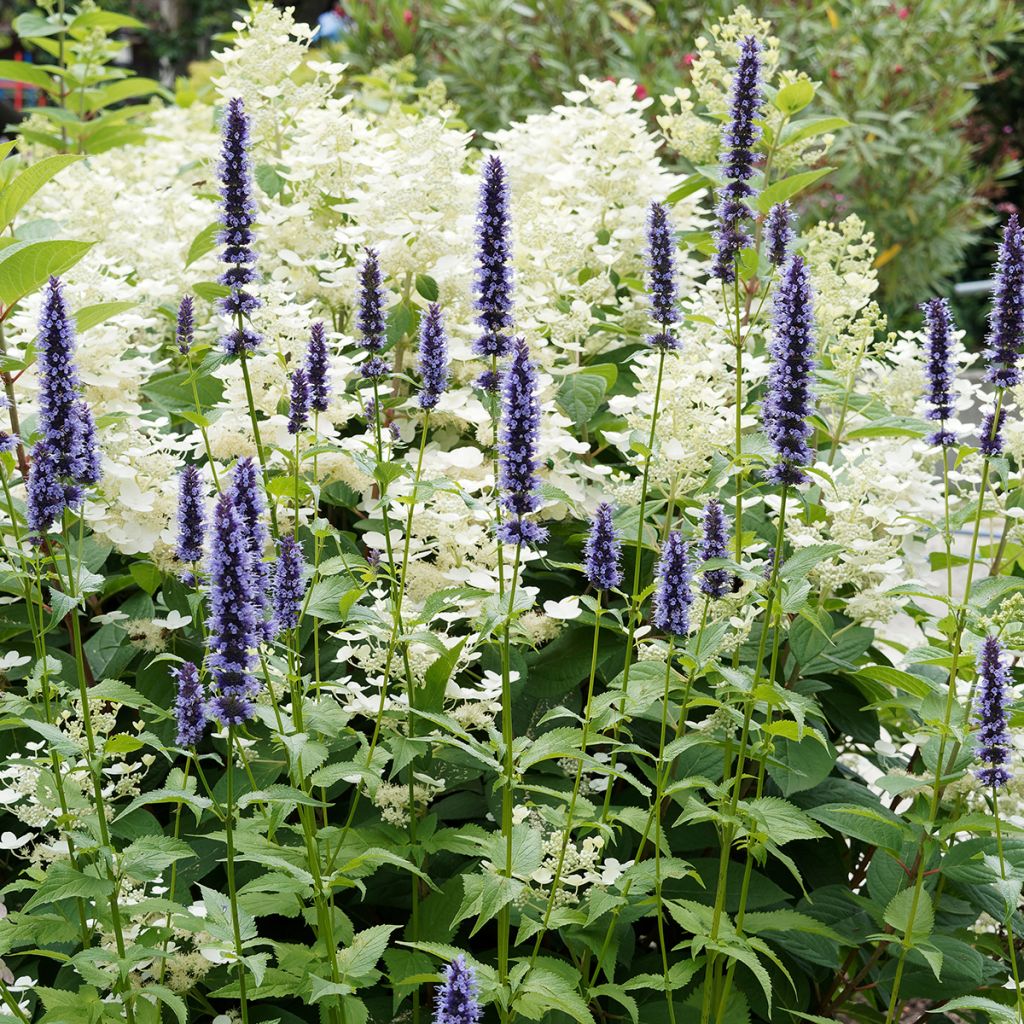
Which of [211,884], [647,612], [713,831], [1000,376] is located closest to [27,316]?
[211,884]

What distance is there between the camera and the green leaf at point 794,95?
9.95 feet

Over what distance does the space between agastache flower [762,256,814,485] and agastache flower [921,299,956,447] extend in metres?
0.42

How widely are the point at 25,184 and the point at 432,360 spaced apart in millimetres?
1101

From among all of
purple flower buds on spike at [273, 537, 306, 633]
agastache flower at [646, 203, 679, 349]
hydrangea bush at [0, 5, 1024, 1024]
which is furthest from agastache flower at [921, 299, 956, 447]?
purple flower buds on spike at [273, 537, 306, 633]

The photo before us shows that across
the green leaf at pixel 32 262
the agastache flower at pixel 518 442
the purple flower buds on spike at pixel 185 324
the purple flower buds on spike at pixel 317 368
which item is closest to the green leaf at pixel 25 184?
the green leaf at pixel 32 262

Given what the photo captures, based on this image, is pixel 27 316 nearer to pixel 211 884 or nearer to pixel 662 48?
pixel 211 884

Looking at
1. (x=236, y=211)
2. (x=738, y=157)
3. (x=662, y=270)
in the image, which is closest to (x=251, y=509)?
(x=236, y=211)

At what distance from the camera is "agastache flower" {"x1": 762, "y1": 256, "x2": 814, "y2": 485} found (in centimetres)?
243

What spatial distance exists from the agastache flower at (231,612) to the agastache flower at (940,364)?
1.51 m

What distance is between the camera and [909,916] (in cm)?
265

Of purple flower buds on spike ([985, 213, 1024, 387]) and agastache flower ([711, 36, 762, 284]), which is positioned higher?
agastache flower ([711, 36, 762, 284])

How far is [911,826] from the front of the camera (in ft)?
9.67

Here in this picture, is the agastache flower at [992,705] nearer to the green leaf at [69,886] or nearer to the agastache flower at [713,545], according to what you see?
the agastache flower at [713,545]

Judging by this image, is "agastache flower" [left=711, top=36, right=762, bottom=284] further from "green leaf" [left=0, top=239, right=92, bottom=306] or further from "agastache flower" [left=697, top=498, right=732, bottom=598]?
"green leaf" [left=0, top=239, right=92, bottom=306]
